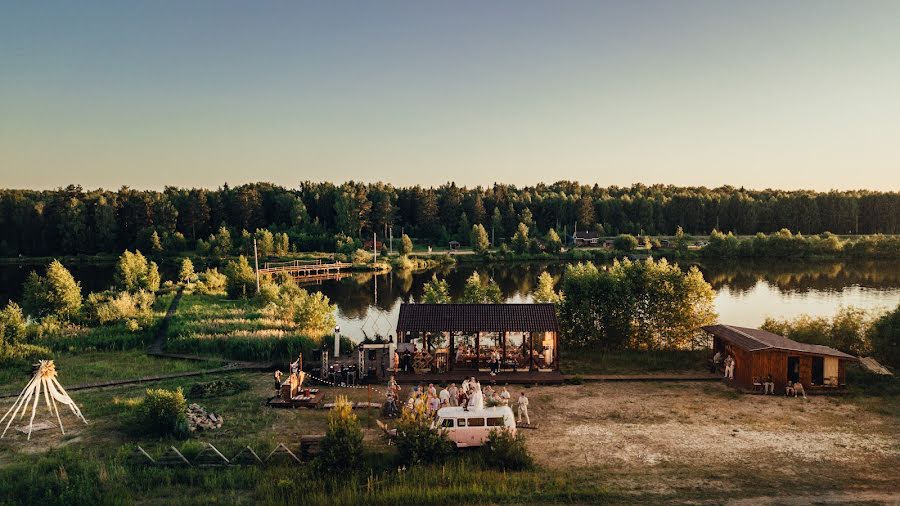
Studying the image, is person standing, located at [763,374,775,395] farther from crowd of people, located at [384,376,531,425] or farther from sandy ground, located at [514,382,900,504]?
crowd of people, located at [384,376,531,425]

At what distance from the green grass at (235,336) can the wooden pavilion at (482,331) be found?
6.42 m

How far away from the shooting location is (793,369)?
1912 centimetres

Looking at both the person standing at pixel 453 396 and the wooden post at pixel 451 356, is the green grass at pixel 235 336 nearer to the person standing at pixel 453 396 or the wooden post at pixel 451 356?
the wooden post at pixel 451 356

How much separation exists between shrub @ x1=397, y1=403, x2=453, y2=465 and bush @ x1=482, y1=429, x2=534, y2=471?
112cm

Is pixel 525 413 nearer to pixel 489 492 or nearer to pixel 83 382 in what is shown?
pixel 489 492

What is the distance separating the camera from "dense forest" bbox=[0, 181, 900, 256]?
3814 inches

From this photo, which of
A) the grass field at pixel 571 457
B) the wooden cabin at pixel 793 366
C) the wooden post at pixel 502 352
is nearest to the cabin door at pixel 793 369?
the wooden cabin at pixel 793 366

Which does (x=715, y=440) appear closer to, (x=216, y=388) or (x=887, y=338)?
(x=887, y=338)

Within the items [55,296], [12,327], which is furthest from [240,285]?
[12,327]

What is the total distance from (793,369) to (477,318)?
11216 millimetres

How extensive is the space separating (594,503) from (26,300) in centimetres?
3577

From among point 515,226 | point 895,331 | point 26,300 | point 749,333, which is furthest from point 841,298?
point 515,226

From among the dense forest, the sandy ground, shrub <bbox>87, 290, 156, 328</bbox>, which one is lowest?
the sandy ground

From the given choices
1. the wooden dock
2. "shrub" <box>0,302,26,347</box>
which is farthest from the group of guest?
the wooden dock
